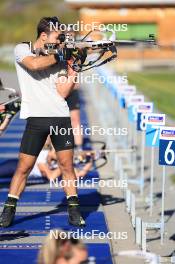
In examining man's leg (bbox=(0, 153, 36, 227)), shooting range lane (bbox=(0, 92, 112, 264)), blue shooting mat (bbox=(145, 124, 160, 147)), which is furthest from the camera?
blue shooting mat (bbox=(145, 124, 160, 147))

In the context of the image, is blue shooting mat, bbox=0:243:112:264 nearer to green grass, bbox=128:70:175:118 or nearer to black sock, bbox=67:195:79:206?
black sock, bbox=67:195:79:206

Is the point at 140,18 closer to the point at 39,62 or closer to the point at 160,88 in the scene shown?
the point at 160,88

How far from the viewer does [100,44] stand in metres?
8.45

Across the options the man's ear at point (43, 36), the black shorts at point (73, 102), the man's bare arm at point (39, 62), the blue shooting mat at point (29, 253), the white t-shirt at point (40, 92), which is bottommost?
the blue shooting mat at point (29, 253)

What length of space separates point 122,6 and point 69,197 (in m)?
41.5

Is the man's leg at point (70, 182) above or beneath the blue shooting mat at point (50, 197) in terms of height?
above

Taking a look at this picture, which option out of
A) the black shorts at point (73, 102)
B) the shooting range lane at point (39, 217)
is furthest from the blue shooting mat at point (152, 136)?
the black shorts at point (73, 102)

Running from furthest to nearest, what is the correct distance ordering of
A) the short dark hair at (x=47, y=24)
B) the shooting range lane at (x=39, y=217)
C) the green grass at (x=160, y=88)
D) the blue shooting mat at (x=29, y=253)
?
the green grass at (x=160, y=88) → the short dark hair at (x=47, y=24) → the shooting range lane at (x=39, y=217) → the blue shooting mat at (x=29, y=253)

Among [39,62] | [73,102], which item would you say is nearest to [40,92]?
[39,62]

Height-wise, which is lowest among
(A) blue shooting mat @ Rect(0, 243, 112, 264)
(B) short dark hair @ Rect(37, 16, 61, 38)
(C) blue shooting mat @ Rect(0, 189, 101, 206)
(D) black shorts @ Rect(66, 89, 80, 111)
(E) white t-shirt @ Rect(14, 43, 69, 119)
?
(A) blue shooting mat @ Rect(0, 243, 112, 264)

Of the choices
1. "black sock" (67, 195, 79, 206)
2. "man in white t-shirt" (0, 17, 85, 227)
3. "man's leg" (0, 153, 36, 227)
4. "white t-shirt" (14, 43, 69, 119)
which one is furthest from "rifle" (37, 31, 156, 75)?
"black sock" (67, 195, 79, 206)

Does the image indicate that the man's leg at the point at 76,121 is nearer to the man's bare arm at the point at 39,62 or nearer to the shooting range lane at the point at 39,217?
the shooting range lane at the point at 39,217

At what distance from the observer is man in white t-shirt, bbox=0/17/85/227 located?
840 centimetres

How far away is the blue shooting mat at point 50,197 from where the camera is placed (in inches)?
400
